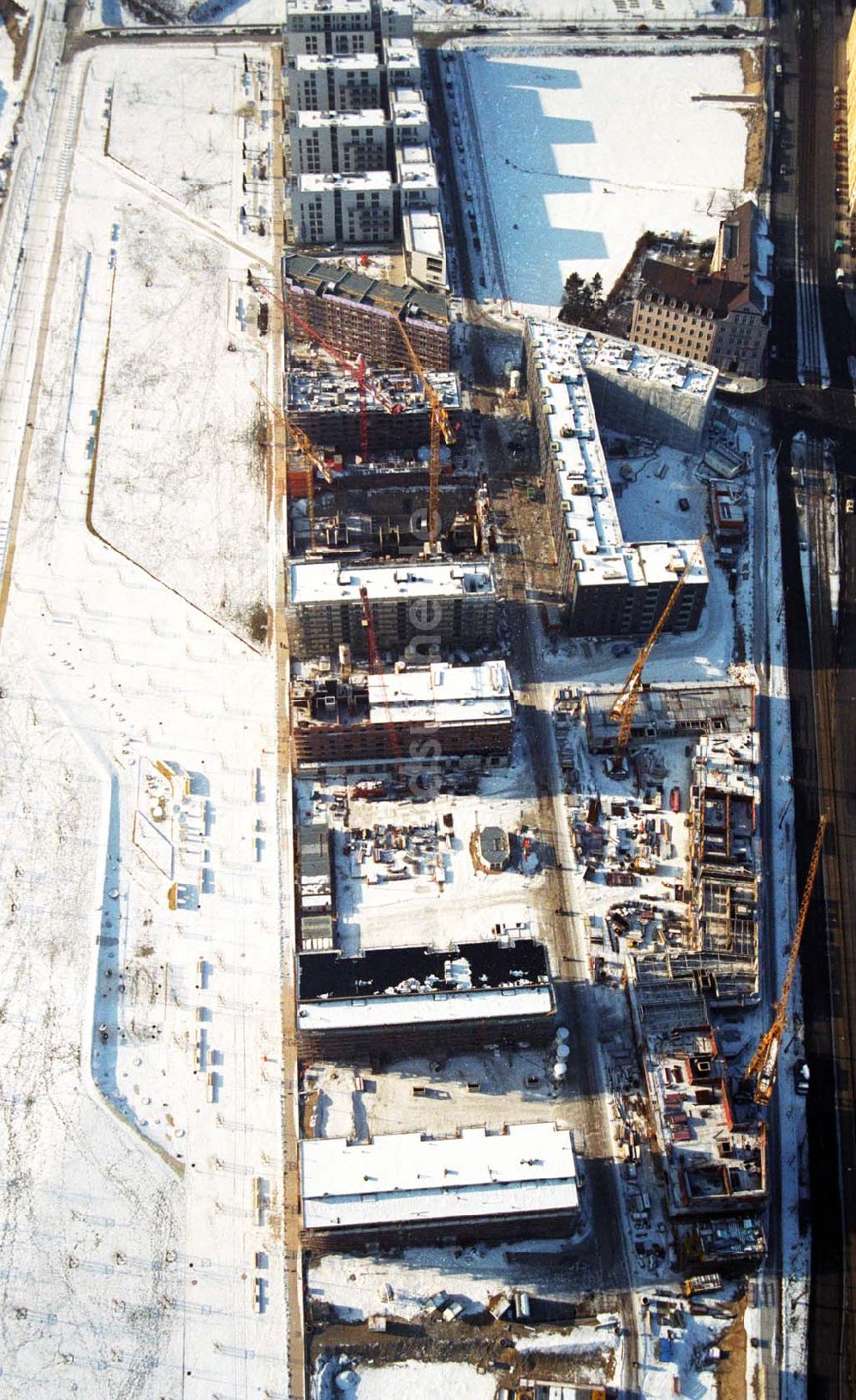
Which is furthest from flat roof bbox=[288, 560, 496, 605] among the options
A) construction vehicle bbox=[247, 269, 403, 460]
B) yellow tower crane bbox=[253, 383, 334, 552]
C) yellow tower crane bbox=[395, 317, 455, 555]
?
construction vehicle bbox=[247, 269, 403, 460]

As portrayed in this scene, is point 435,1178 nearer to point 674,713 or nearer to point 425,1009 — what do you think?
point 425,1009

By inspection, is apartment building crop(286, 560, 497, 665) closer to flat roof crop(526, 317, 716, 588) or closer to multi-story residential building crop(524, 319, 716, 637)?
multi-story residential building crop(524, 319, 716, 637)

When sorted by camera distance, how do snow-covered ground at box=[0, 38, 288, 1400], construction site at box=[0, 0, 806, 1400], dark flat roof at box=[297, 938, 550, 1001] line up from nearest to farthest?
construction site at box=[0, 0, 806, 1400], snow-covered ground at box=[0, 38, 288, 1400], dark flat roof at box=[297, 938, 550, 1001]

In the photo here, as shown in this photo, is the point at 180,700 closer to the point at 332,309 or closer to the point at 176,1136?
the point at 176,1136

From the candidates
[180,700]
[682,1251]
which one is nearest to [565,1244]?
[682,1251]

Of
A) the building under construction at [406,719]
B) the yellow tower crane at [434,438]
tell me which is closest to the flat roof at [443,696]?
the building under construction at [406,719]

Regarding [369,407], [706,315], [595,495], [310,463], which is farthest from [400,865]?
[706,315]

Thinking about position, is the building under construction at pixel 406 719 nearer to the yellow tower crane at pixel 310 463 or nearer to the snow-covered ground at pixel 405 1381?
the yellow tower crane at pixel 310 463
